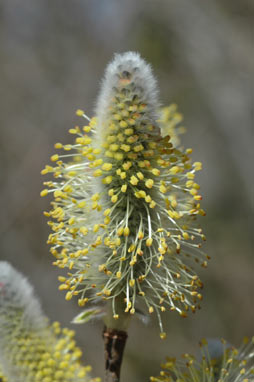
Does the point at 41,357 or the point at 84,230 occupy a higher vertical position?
the point at 84,230

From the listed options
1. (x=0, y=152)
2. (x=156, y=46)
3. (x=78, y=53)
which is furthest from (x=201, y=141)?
(x=0, y=152)

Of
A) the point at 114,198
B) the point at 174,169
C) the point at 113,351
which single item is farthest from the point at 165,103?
the point at 113,351

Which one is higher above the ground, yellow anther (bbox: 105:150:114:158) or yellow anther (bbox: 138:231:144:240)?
yellow anther (bbox: 105:150:114:158)

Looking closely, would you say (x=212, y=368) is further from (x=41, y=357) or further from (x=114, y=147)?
(x=114, y=147)

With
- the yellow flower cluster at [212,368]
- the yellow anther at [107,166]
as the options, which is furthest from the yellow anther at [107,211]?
the yellow flower cluster at [212,368]

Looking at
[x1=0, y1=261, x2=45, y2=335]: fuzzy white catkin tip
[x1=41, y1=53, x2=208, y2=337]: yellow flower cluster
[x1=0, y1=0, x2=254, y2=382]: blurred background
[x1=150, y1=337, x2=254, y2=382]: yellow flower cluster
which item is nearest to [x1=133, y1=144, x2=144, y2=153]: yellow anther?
[x1=41, y1=53, x2=208, y2=337]: yellow flower cluster

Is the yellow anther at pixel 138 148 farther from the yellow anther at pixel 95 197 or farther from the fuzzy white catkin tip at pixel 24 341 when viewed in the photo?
the fuzzy white catkin tip at pixel 24 341

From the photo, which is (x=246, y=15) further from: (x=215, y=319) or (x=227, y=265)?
(x=215, y=319)

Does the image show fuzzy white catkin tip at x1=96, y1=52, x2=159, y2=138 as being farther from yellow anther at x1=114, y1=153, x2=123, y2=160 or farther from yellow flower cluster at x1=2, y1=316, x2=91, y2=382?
yellow flower cluster at x1=2, y1=316, x2=91, y2=382
